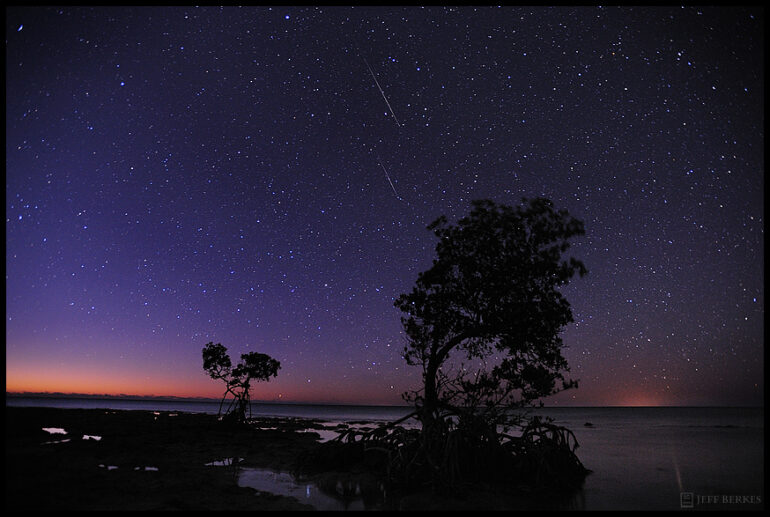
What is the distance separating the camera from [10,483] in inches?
465

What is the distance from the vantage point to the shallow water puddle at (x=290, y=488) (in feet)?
39.6

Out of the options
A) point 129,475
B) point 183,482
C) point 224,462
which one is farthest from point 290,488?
point 224,462

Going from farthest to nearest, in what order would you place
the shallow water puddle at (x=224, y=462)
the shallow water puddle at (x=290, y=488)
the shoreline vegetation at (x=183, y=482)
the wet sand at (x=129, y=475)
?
the shallow water puddle at (x=224, y=462) < the shallow water puddle at (x=290, y=488) < the shoreline vegetation at (x=183, y=482) < the wet sand at (x=129, y=475)

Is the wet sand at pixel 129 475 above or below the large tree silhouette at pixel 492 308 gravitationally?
below

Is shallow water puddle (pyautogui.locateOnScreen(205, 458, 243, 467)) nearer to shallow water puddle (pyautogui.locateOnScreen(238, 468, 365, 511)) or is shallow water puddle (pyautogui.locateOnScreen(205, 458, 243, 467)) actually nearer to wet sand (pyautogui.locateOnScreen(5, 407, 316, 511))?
wet sand (pyautogui.locateOnScreen(5, 407, 316, 511))

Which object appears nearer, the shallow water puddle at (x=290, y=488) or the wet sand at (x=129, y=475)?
the wet sand at (x=129, y=475)

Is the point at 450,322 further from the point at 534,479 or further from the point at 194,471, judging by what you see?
the point at 194,471

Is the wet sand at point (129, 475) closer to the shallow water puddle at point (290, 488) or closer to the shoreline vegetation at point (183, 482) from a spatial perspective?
the shoreline vegetation at point (183, 482)

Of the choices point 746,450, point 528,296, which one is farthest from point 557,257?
point 746,450

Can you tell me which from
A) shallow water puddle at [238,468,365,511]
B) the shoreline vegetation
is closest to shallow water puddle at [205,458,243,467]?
the shoreline vegetation

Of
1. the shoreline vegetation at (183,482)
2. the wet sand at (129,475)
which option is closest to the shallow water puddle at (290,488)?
the shoreline vegetation at (183,482)

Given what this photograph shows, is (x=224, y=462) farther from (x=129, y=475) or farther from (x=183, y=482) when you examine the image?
(x=183, y=482)

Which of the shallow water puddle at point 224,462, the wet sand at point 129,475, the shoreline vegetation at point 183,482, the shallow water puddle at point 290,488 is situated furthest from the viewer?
the shallow water puddle at point 224,462

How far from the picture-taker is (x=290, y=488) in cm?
1383
